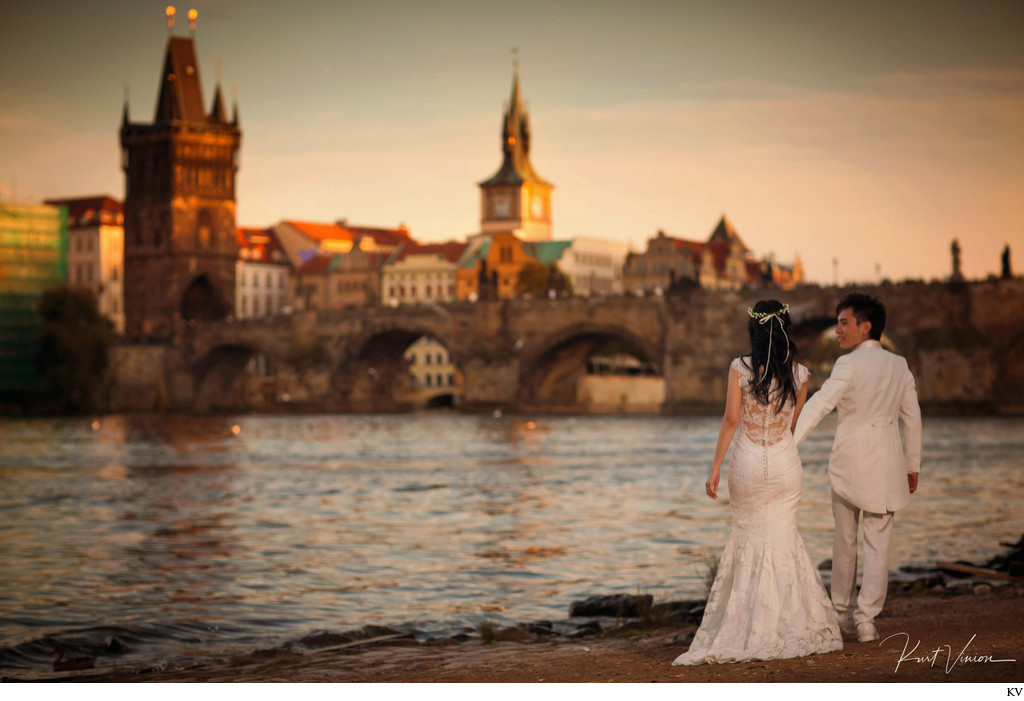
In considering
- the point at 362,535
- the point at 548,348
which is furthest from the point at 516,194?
the point at 362,535

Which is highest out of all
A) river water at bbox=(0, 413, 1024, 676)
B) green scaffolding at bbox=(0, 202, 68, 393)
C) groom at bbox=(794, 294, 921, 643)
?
green scaffolding at bbox=(0, 202, 68, 393)

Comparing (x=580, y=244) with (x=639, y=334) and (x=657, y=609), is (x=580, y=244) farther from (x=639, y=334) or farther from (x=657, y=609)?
(x=657, y=609)

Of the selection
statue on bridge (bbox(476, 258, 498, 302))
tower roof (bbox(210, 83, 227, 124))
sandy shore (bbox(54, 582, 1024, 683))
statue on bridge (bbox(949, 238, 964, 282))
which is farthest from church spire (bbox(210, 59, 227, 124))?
sandy shore (bbox(54, 582, 1024, 683))

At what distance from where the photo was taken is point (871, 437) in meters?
7.51

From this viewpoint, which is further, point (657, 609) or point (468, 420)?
point (468, 420)

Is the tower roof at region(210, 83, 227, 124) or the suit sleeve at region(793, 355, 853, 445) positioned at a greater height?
the tower roof at region(210, 83, 227, 124)

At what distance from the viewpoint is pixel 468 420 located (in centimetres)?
7262

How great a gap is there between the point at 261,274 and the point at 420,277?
13.8 m

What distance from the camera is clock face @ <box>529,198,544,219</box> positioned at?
5217 inches

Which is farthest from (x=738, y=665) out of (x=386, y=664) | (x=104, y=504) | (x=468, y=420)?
(x=468, y=420)

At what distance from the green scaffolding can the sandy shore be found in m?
69.0

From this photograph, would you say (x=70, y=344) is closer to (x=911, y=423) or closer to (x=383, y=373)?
(x=383, y=373)

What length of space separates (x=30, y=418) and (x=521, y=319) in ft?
87.8

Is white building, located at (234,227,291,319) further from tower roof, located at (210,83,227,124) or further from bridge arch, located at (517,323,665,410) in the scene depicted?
bridge arch, located at (517,323,665,410)
